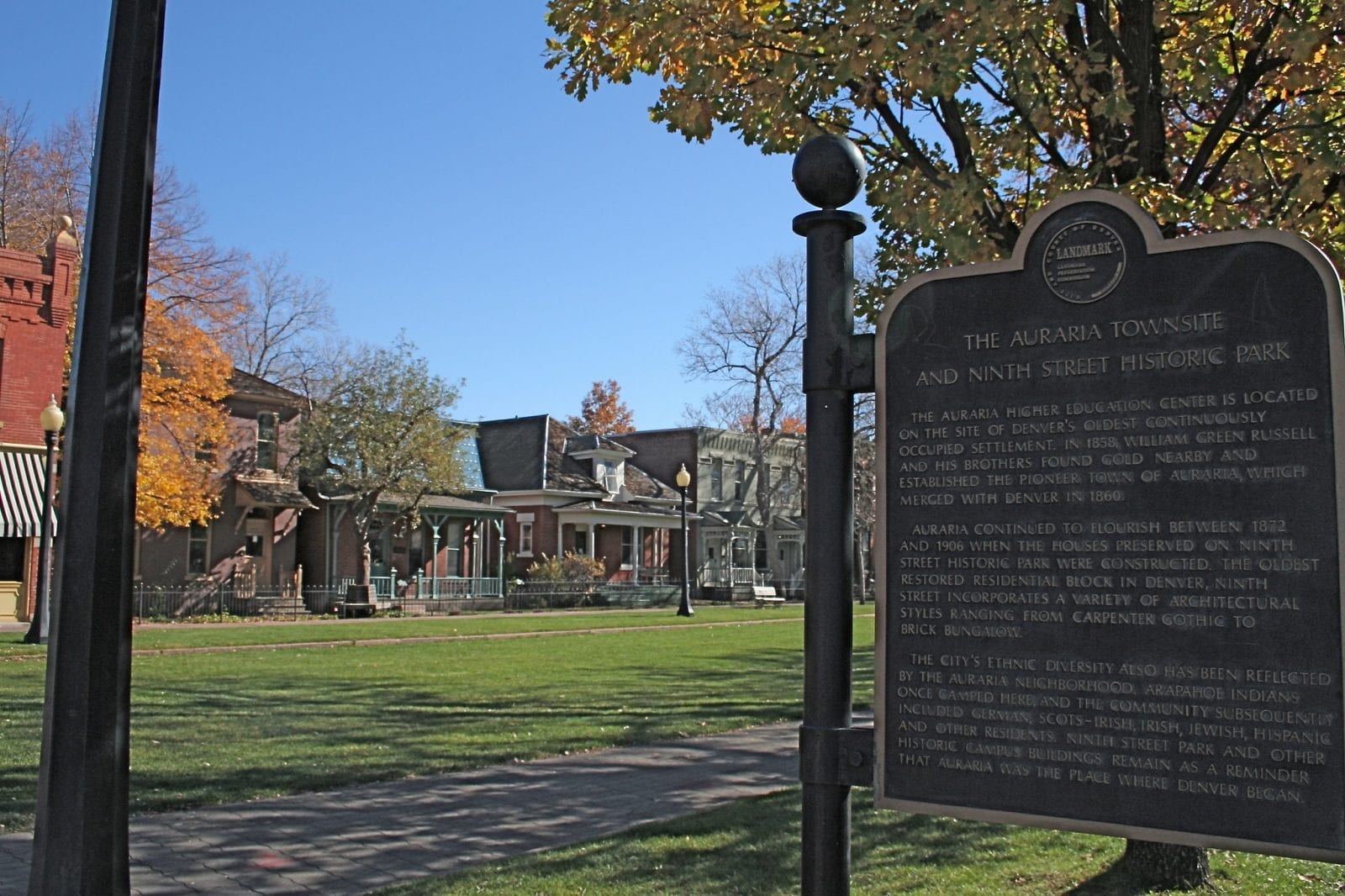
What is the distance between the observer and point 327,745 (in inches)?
425

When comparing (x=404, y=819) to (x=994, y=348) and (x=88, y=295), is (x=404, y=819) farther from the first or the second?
(x=994, y=348)

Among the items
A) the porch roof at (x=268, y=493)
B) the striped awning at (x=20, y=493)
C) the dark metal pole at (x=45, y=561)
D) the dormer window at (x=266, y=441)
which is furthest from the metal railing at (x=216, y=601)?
the dark metal pole at (x=45, y=561)

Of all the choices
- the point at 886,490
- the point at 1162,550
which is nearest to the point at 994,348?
the point at 886,490

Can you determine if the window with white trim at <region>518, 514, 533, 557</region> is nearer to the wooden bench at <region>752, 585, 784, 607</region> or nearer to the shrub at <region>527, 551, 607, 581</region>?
the shrub at <region>527, 551, 607, 581</region>

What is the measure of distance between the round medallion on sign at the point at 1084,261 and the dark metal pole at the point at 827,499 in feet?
2.32


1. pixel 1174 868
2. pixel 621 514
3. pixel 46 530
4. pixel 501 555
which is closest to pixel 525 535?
pixel 621 514

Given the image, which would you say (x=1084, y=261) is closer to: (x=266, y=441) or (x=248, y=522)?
(x=248, y=522)

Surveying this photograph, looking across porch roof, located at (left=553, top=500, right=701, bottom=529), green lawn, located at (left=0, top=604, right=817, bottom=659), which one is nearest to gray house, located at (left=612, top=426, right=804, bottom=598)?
porch roof, located at (left=553, top=500, right=701, bottom=529)

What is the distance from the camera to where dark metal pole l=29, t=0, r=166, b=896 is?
435 cm

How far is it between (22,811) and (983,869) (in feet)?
20.8

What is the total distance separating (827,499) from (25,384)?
32441 mm

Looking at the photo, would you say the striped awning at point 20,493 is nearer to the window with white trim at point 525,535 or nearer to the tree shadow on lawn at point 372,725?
the tree shadow on lawn at point 372,725

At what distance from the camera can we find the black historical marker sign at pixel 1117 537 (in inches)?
129

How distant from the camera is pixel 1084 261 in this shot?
3.77 m
